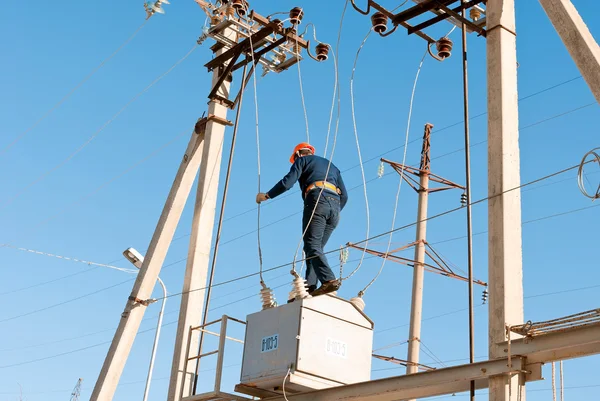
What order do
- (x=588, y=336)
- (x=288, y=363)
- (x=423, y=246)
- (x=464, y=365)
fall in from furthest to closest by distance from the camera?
(x=423, y=246) < (x=288, y=363) < (x=464, y=365) < (x=588, y=336)

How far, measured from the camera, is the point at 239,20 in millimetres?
11727

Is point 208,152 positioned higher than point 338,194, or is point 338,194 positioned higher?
point 208,152

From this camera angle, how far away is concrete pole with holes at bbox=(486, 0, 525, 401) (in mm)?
6496

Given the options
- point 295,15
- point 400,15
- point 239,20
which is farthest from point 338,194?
point 239,20

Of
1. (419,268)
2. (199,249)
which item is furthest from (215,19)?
(419,268)

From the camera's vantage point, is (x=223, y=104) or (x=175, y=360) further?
(x=223, y=104)

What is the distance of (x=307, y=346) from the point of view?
7.61m

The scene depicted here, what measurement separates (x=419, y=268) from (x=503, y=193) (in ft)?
37.7

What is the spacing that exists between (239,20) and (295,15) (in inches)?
46.1

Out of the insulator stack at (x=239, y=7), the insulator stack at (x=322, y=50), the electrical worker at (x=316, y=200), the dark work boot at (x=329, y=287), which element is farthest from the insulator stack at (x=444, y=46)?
the insulator stack at (x=239, y=7)

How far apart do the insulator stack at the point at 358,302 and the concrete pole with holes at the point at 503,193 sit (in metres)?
1.75

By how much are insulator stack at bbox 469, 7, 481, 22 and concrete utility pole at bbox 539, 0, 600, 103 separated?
7.28ft

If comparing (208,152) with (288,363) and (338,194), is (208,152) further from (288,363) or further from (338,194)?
(288,363)

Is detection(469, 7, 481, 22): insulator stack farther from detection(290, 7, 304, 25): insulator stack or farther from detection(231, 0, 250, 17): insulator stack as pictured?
detection(231, 0, 250, 17): insulator stack
